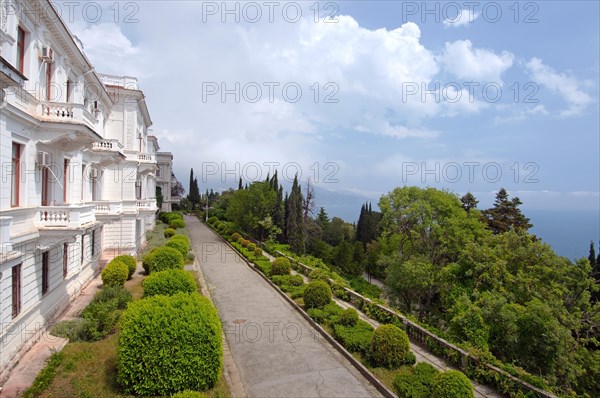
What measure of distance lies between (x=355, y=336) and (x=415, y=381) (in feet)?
10.0

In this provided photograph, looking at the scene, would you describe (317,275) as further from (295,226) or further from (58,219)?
(295,226)

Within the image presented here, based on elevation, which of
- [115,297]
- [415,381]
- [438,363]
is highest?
[115,297]

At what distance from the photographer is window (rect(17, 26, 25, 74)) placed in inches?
416

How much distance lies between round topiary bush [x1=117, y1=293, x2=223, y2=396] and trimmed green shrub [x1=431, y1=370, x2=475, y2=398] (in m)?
5.43

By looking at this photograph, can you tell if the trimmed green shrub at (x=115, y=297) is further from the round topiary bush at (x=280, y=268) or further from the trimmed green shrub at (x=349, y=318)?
the round topiary bush at (x=280, y=268)

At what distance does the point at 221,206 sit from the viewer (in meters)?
73.1

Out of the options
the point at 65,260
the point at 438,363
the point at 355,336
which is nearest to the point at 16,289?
the point at 65,260

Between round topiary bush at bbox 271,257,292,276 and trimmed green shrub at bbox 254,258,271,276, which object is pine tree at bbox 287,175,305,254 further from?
round topiary bush at bbox 271,257,292,276

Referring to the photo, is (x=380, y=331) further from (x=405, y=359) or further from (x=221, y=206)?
(x=221, y=206)

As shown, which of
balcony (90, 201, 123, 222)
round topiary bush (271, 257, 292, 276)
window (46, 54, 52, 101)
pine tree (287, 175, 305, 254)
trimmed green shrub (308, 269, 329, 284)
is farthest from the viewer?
pine tree (287, 175, 305, 254)

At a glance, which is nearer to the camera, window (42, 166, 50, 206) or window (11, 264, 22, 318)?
window (11, 264, 22, 318)

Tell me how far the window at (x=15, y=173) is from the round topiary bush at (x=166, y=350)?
500 centimetres

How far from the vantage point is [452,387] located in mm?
8484

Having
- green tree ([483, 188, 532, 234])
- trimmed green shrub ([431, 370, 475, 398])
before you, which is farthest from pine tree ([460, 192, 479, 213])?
trimmed green shrub ([431, 370, 475, 398])
